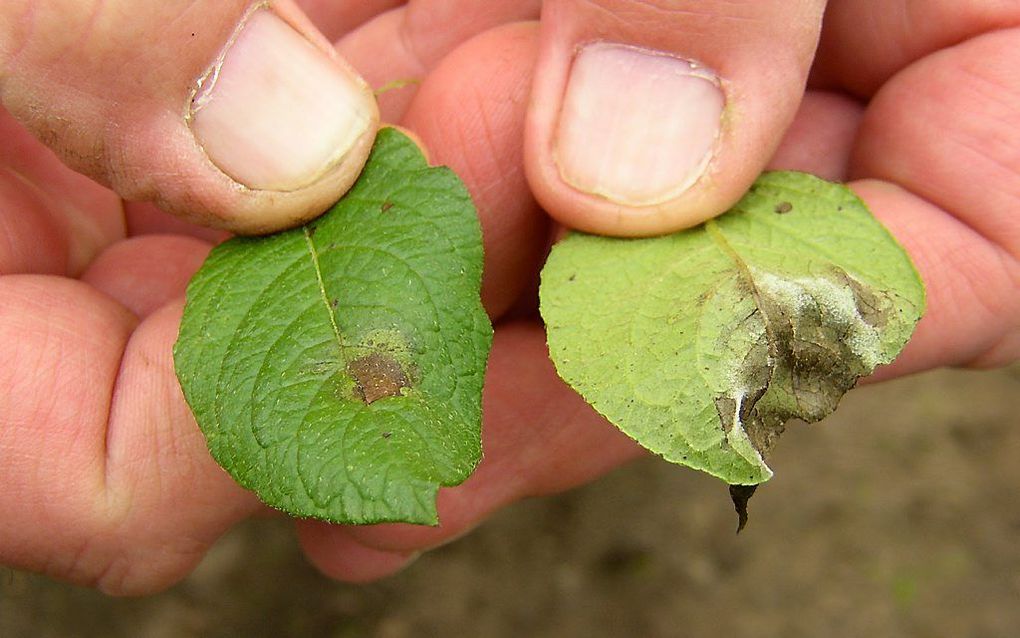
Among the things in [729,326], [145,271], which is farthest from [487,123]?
[145,271]

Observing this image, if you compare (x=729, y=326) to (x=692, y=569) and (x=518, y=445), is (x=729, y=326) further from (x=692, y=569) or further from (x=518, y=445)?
(x=692, y=569)

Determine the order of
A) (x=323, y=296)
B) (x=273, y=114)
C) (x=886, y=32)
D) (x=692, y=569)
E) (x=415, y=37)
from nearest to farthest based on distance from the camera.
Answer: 1. (x=323, y=296)
2. (x=273, y=114)
3. (x=886, y=32)
4. (x=415, y=37)
5. (x=692, y=569)

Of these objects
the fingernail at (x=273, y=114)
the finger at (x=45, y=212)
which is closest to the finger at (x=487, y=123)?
the fingernail at (x=273, y=114)

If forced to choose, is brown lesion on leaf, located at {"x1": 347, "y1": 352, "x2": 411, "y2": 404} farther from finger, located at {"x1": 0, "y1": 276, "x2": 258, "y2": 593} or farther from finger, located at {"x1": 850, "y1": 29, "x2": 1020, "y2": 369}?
finger, located at {"x1": 850, "y1": 29, "x2": 1020, "y2": 369}

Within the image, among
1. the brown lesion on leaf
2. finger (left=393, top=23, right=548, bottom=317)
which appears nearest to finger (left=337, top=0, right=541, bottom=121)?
finger (left=393, top=23, right=548, bottom=317)

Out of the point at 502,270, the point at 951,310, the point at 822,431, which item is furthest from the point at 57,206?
the point at 822,431
